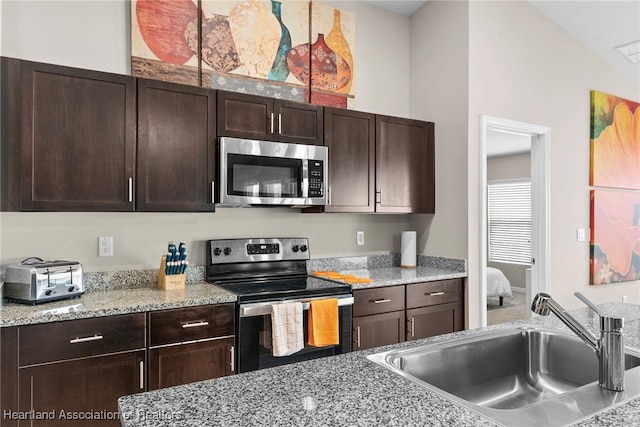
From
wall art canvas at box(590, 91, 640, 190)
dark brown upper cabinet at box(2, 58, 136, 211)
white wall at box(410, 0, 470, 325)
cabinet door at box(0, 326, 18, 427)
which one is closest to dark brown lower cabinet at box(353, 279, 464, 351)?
white wall at box(410, 0, 470, 325)

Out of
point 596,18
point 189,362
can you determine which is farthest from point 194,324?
point 596,18

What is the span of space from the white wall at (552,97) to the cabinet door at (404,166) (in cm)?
37

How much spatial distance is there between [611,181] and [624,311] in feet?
9.41

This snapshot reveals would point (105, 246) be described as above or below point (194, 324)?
above

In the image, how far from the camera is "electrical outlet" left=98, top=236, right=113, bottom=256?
2586mm

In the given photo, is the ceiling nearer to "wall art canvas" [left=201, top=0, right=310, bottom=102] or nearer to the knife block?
"wall art canvas" [left=201, top=0, right=310, bottom=102]

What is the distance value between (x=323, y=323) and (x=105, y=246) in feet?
4.51

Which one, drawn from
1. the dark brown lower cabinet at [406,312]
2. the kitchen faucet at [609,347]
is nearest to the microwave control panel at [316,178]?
the dark brown lower cabinet at [406,312]

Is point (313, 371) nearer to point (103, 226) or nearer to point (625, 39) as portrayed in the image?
point (103, 226)

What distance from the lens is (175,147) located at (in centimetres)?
253

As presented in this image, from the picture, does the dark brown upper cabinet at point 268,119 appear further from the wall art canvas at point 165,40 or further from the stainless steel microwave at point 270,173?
the wall art canvas at point 165,40

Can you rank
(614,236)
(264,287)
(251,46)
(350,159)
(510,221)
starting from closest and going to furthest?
1. (264,287)
2. (251,46)
3. (350,159)
4. (614,236)
5. (510,221)

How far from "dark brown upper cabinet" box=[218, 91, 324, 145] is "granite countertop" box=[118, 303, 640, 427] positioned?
1.85 meters

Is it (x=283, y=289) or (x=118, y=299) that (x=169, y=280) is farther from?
(x=283, y=289)
